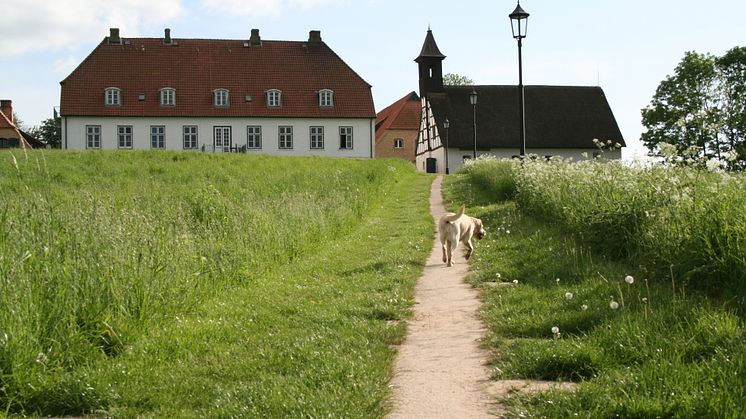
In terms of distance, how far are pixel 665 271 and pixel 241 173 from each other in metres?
24.8

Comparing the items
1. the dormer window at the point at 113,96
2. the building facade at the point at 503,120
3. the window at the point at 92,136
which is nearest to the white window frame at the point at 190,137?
the dormer window at the point at 113,96

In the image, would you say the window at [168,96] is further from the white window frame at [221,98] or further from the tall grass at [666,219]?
the tall grass at [666,219]

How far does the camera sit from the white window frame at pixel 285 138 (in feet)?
188

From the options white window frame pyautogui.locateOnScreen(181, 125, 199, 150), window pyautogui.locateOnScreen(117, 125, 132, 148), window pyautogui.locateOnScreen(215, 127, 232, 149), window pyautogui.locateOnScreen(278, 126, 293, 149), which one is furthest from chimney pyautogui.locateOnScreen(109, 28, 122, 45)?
window pyautogui.locateOnScreen(278, 126, 293, 149)

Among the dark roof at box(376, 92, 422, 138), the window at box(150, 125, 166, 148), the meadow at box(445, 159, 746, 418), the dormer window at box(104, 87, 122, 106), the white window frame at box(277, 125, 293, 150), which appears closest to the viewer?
the meadow at box(445, 159, 746, 418)

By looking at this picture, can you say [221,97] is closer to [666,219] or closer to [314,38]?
[314,38]

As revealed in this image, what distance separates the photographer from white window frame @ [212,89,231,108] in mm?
56594

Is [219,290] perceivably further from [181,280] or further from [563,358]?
[563,358]

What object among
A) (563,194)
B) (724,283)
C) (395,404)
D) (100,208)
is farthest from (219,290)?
(563,194)

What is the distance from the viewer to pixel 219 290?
9016 millimetres

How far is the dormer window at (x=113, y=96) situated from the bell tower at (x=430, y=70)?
29.2 metres

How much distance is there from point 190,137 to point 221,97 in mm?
3826

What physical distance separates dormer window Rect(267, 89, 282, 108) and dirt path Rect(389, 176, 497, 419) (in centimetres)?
4888

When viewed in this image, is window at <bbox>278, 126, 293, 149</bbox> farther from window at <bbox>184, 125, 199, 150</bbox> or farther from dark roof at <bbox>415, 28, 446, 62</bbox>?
dark roof at <bbox>415, 28, 446, 62</bbox>
